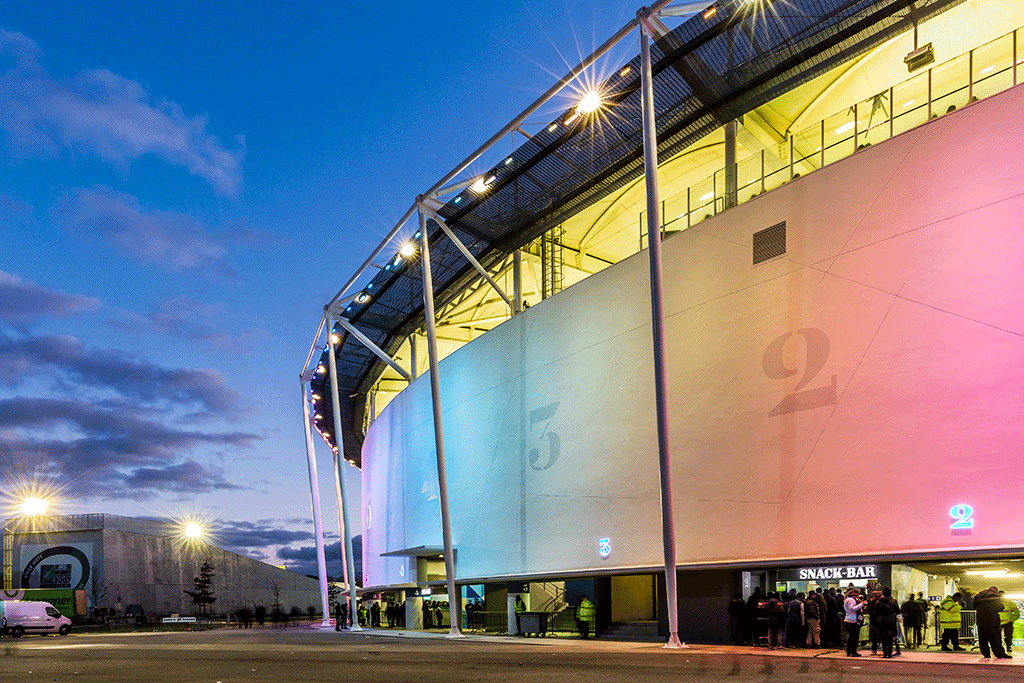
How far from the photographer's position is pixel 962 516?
16.3 m

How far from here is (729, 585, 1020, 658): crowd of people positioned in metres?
15.8

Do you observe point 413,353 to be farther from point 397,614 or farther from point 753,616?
point 753,616

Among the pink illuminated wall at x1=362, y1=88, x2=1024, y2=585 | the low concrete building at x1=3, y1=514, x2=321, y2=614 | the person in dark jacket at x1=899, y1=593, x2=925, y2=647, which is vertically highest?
the pink illuminated wall at x1=362, y1=88, x2=1024, y2=585

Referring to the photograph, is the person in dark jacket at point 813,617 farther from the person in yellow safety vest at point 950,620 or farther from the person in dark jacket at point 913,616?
the person in yellow safety vest at point 950,620

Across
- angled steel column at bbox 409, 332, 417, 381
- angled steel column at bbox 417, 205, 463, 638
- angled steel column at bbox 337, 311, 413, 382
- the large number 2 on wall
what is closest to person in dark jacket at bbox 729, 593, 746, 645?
the large number 2 on wall

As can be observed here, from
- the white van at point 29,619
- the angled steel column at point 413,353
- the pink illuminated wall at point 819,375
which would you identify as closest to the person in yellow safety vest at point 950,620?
the pink illuminated wall at point 819,375

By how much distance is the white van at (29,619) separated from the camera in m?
43.4

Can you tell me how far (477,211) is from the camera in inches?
1259

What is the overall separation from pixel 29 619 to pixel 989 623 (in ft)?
149

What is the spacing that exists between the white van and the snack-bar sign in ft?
132

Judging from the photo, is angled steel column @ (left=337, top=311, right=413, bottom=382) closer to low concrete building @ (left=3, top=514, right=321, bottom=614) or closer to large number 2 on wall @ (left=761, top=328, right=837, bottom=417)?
large number 2 on wall @ (left=761, top=328, right=837, bottom=417)

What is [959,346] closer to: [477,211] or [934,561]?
[934,561]

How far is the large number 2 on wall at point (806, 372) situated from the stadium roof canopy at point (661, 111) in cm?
744

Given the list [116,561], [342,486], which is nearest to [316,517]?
[342,486]
